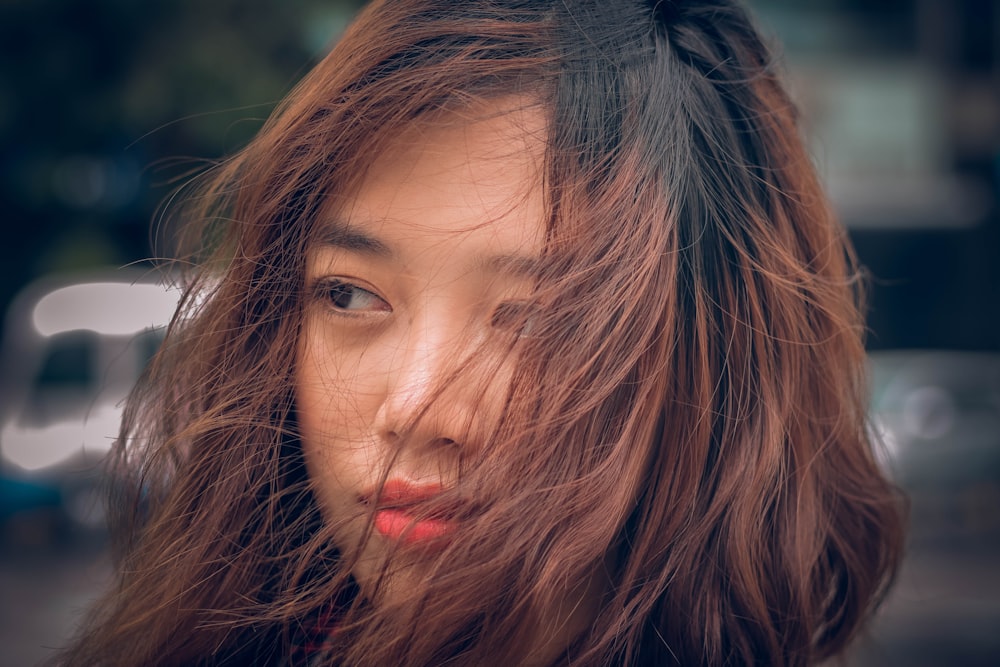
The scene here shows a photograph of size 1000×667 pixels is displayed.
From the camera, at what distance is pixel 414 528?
3.08ft

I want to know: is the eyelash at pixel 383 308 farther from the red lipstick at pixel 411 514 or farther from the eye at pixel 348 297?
the red lipstick at pixel 411 514

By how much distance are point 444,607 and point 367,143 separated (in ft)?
1.74

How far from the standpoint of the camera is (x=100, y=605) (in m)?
1.18

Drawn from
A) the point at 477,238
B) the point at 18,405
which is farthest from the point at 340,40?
the point at 18,405

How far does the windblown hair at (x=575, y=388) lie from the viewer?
3.11 feet

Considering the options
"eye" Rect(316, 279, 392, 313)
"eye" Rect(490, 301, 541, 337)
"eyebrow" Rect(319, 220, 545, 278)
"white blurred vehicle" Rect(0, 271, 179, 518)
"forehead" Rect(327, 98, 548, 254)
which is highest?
"forehead" Rect(327, 98, 548, 254)

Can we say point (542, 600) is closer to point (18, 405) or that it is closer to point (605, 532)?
point (605, 532)

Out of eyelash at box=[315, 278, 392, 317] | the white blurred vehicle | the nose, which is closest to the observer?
the nose

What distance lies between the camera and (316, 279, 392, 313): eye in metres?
1.03

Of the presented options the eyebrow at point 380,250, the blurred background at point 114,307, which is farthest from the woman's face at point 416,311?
the blurred background at point 114,307

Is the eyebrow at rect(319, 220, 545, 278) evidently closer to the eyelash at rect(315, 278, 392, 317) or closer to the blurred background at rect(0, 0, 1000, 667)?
the eyelash at rect(315, 278, 392, 317)

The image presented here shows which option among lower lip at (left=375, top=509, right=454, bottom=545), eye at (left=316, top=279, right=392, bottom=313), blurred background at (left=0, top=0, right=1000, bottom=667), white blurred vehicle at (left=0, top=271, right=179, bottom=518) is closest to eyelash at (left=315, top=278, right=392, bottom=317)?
eye at (left=316, top=279, right=392, bottom=313)

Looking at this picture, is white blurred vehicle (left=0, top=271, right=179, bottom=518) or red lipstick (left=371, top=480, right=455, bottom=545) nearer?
red lipstick (left=371, top=480, right=455, bottom=545)

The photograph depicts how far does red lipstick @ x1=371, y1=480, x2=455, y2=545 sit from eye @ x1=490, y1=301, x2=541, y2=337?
7.5 inches
